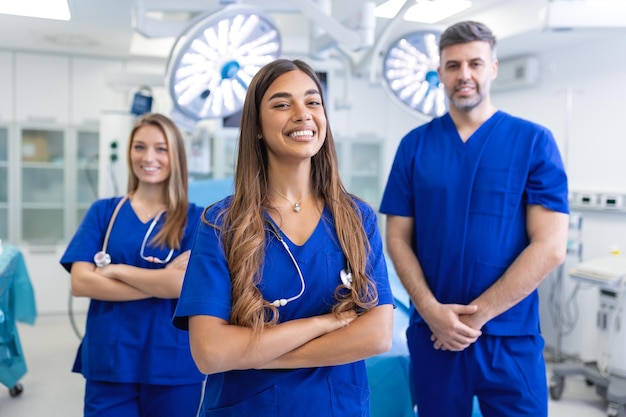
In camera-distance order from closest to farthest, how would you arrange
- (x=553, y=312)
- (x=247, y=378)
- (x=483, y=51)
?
1. (x=247, y=378)
2. (x=483, y=51)
3. (x=553, y=312)

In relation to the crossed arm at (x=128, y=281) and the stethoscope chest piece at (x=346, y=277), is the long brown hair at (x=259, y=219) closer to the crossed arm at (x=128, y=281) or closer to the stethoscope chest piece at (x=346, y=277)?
the stethoscope chest piece at (x=346, y=277)

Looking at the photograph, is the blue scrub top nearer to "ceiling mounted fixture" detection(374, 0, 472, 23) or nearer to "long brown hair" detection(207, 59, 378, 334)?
"long brown hair" detection(207, 59, 378, 334)

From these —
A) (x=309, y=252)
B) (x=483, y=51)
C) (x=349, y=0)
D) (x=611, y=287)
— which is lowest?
(x=611, y=287)

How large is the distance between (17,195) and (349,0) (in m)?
3.12

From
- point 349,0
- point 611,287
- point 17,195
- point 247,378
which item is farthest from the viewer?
point 17,195

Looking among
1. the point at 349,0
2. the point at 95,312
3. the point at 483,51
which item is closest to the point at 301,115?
the point at 483,51

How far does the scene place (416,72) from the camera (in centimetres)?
204

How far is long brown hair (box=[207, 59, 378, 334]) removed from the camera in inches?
40.4

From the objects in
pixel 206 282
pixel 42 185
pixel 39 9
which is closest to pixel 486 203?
pixel 206 282

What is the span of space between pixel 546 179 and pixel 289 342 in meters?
0.87

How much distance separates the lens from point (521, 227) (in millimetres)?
1503

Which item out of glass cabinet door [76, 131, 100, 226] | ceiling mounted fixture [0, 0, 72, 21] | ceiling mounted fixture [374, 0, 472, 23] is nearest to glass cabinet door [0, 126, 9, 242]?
glass cabinet door [76, 131, 100, 226]

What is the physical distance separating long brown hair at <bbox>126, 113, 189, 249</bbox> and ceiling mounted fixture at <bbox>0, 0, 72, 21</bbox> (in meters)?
1.95

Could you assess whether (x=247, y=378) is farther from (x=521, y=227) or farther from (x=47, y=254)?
(x=47, y=254)
